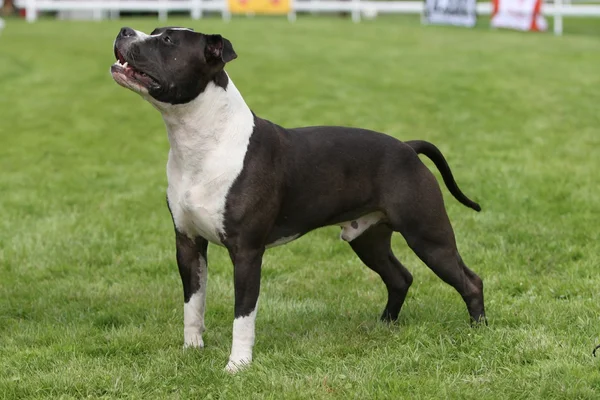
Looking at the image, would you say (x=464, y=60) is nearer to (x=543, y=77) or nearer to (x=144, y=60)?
(x=543, y=77)

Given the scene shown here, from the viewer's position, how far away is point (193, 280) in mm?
5324

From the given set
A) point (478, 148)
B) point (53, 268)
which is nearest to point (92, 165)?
point (53, 268)

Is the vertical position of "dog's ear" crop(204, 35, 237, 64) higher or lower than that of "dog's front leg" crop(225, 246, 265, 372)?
higher

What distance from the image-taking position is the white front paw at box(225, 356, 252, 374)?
496cm

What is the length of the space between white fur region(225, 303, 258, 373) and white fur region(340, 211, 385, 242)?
863 millimetres

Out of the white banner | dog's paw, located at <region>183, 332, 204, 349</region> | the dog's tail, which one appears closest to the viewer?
dog's paw, located at <region>183, 332, 204, 349</region>

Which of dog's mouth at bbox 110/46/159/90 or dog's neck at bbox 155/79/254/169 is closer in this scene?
dog's mouth at bbox 110/46/159/90

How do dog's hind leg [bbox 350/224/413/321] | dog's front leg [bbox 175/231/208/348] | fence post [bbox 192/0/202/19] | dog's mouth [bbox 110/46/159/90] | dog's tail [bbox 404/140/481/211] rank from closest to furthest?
dog's mouth [bbox 110/46/159/90] → dog's front leg [bbox 175/231/208/348] → dog's tail [bbox 404/140/481/211] → dog's hind leg [bbox 350/224/413/321] → fence post [bbox 192/0/202/19]

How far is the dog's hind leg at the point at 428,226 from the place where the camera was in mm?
5324

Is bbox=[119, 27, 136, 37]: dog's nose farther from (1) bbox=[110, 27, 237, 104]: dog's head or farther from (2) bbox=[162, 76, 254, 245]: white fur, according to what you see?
(2) bbox=[162, 76, 254, 245]: white fur

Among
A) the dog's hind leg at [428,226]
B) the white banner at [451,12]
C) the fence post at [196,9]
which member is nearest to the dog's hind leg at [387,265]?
the dog's hind leg at [428,226]

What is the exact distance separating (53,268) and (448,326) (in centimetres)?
347

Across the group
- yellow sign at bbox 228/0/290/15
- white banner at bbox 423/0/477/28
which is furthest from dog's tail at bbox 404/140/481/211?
yellow sign at bbox 228/0/290/15

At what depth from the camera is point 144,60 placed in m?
4.68
